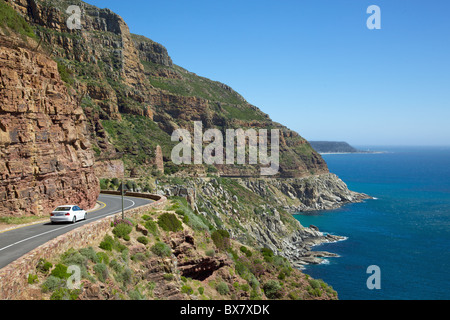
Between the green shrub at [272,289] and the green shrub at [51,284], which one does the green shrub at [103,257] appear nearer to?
the green shrub at [51,284]

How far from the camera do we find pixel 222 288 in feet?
94.7

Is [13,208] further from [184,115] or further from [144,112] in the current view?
[184,115]

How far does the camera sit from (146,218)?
2816 cm

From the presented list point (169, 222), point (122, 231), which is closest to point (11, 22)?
point (122, 231)

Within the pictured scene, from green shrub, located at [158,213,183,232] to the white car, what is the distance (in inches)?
257

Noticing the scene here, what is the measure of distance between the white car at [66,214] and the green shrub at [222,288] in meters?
12.4

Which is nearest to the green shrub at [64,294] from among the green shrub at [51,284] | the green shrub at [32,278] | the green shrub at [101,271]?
the green shrub at [51,284]

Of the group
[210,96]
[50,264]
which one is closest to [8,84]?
[50,264]

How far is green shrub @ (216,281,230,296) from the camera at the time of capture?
2875 centimetres

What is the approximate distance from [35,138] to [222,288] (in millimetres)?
18177

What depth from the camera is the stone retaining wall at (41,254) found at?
Result: 1207 centimetres

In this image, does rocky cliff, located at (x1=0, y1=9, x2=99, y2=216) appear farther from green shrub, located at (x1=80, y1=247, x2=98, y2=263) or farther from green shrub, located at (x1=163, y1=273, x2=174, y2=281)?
green shrub, located at (x1=163, y1=273, x2=174, y2=281)
